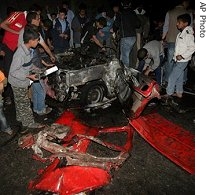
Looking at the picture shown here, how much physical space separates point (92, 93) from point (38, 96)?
129 cm

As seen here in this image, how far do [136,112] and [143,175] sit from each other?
180 centimetres

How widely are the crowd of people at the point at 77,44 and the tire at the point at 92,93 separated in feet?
3.09

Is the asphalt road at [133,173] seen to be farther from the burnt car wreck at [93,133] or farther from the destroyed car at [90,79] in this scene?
the destroyed car at [90,79]

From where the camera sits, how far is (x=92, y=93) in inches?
284

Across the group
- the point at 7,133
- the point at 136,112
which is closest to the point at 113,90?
the point at 136,112

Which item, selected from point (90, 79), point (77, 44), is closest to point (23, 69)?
point (90, 79)

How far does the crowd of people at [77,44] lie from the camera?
18.9ft

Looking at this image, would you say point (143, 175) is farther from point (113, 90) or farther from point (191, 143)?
point (113, 90)

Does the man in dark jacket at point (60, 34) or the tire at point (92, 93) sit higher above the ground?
the man in dark jacket at point (60, 34)

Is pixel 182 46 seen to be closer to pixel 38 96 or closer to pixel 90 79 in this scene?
pixel 90 79

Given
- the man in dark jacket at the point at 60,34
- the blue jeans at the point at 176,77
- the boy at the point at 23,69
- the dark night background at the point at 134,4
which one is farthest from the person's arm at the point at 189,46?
the dark night background at the point at 134,4
